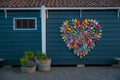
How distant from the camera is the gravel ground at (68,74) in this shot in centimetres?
1043

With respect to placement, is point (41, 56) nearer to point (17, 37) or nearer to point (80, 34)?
point (17, 37)

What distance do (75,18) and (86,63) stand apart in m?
2.02

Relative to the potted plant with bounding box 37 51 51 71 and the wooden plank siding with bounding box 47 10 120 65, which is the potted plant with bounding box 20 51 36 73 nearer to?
the potted plant with bounding box 37 51 51 71

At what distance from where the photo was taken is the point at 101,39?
12.8 meters

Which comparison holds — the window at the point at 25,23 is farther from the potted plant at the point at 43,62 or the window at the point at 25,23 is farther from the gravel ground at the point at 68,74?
the gravel ground at the point at 68,74

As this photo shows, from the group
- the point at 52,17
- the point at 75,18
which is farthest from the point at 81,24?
the point at 52,17

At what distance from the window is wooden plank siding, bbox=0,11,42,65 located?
13 cm

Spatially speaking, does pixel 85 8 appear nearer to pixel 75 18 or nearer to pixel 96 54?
pixel 75 18

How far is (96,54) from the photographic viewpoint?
12.9 m

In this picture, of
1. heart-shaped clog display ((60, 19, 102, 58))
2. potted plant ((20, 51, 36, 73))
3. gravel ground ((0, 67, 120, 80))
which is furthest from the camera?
heart-shaped clog display ((60, 19, 102, 58))

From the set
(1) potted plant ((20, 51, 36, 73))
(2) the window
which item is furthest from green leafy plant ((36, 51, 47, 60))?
(2) the window

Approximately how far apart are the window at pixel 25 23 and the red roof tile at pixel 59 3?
0.65m

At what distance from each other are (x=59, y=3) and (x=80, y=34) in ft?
5.35

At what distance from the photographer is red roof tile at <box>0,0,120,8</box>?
12547 mm
